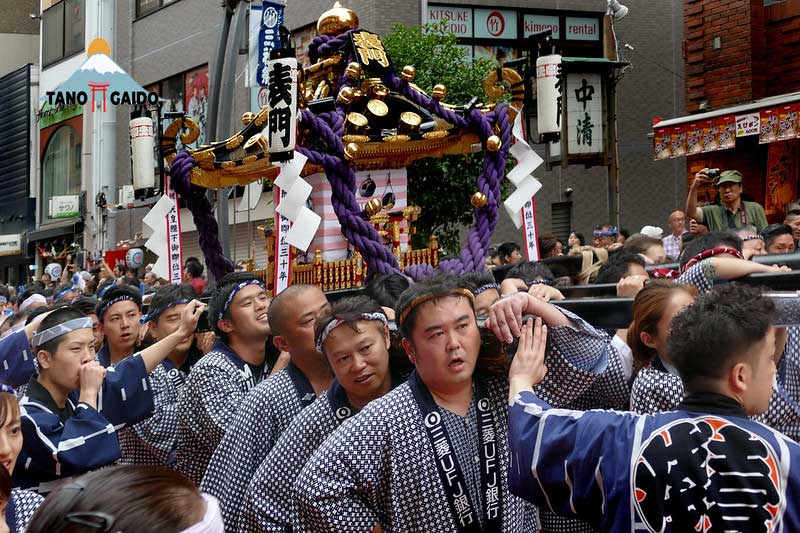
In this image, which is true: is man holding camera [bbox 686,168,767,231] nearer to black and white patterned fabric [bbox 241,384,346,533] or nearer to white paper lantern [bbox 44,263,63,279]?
black and white patterned fabric [bbox 241,384,346,533]

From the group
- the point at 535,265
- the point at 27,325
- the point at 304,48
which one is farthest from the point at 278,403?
the point at 304,48

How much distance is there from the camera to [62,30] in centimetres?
2839

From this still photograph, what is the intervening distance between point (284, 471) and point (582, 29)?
15804 mm

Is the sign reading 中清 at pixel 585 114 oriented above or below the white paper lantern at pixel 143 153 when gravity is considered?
above

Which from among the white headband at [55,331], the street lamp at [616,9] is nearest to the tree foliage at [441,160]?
the street lamp at [616,9]

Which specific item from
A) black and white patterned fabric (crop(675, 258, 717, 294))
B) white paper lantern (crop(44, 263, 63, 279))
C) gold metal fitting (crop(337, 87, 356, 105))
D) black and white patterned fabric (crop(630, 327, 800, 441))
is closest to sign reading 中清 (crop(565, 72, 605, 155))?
gold metal fitting (crop(337, 87, 356, 105))

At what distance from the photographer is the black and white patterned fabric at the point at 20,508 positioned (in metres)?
2.65

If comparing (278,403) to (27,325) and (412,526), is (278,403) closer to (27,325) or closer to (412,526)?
(412,526)

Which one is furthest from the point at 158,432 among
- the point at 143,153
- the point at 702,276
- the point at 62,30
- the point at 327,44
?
the point at 62,30

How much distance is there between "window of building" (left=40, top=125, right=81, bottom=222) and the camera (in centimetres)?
2717

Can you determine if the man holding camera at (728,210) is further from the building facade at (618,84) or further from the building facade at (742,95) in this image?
the building facade at (618,84)

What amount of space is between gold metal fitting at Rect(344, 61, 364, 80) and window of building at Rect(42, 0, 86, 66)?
2185 cm

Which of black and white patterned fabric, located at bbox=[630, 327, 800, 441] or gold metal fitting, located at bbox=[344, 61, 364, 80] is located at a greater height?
gold metal fitting, located at bbox=[344, 61, 364, 80]

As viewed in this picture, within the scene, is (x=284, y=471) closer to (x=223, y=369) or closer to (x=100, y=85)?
(x=223, y=369)
